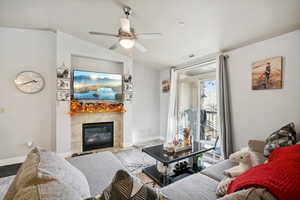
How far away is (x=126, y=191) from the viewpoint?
25.6 inches

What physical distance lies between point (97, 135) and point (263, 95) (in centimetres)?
379

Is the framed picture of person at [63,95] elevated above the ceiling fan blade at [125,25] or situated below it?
below

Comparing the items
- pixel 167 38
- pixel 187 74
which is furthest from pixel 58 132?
pixel 187 74

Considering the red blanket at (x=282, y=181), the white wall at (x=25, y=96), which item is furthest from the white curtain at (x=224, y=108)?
the white wall at (x=25, y=96)

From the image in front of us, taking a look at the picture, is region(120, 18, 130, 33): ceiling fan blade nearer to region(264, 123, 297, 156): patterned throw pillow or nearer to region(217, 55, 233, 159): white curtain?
region(217, 55, 233, 159): white curtain

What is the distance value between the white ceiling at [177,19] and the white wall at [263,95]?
200 mm

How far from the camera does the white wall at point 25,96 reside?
9.30 ft

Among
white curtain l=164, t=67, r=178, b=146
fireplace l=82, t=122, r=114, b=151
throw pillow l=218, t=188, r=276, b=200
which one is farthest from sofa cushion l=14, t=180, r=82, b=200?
white curtain l=164, t=67, r=178, b=146

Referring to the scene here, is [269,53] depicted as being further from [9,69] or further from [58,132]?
[9,69]

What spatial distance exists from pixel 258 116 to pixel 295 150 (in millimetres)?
1332

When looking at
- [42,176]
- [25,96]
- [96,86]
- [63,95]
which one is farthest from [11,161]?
[42,176]

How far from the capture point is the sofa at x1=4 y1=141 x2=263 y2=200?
67 centimetres

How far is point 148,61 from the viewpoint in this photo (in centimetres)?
411

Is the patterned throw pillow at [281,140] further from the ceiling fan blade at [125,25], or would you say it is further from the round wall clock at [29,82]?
the round wall clock at [29,82]
